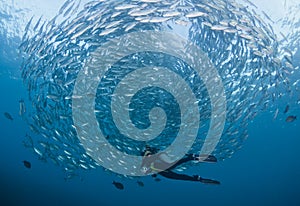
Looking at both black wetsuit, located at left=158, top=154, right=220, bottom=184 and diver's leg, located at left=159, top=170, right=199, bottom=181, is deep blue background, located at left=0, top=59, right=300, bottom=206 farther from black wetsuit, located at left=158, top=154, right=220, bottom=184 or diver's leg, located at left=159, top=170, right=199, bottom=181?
diver's leg, located at left=159, top=170, right=199, bottom=181

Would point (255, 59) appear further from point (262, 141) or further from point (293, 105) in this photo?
point (262, 141)

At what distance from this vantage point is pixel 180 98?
10305 mm

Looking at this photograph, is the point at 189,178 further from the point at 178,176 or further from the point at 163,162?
the point at 163,162

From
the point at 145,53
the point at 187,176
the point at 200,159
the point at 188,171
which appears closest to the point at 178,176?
the point at 187,176

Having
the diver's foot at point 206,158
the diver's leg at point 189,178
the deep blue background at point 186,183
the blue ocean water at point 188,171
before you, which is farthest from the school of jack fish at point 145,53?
the deep blue background at point 186,183

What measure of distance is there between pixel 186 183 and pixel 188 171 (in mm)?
12683

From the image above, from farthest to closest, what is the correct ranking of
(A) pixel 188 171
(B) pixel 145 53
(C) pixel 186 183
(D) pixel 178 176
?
(C) pixel 186 183 < (A) pixel 188 171 < (B) pixel 145 53 < (D) pixel 178 176

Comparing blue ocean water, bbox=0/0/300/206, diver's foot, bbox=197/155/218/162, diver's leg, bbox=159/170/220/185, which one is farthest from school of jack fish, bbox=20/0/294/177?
blue ocean water, bbox=0/0/300/206

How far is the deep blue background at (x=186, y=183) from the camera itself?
2652cm

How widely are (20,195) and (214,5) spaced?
1410 inches

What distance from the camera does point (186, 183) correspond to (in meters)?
46.0

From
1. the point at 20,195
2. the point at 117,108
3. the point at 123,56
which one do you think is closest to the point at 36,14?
the point at 117,108

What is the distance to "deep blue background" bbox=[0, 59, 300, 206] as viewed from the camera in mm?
26516

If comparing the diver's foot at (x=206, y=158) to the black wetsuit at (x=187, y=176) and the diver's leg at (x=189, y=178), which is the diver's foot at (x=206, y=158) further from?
the diver's leg at (x=189, y=178)
